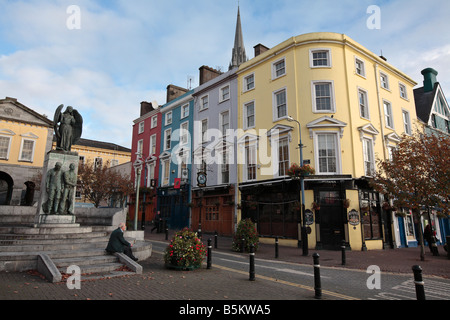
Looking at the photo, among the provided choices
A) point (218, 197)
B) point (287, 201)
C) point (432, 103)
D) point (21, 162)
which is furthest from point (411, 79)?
point (21, 162)

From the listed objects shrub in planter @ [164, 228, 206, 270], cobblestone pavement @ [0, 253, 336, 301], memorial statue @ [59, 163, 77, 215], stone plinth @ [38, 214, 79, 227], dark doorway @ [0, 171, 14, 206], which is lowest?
cobblestone pavement @ [0, 253, 336, 301]

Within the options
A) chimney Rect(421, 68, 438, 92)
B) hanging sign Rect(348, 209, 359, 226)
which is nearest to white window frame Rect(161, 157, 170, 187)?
hanging sign Rect(348, 209, 359, 226)

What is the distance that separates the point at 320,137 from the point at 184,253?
1294 cm

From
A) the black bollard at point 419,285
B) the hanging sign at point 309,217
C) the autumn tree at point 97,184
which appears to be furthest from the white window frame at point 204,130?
the black bollard at point 419,285

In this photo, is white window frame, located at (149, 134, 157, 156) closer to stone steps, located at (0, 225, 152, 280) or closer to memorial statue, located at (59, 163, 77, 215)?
memorial statue, located at (59, 163, 77, 215)

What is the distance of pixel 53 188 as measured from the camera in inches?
427

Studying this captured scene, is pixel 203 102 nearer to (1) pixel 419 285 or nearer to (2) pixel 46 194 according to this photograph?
(2) pixel 46 194

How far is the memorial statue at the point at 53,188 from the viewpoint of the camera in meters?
10.8

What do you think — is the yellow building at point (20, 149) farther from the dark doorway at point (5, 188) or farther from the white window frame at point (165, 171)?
the white window frame at point (165, 171)

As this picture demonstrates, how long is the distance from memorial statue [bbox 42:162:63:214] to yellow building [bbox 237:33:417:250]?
40.6ft

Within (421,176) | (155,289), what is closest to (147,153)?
(421,176)

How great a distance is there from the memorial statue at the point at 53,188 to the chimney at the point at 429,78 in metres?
34.6

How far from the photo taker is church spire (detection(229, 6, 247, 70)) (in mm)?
70312
